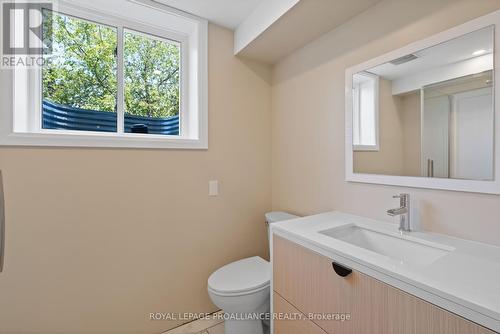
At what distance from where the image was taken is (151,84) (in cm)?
184

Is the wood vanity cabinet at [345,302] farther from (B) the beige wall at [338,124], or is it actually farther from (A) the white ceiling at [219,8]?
(A) the white ceiling at [219,8]

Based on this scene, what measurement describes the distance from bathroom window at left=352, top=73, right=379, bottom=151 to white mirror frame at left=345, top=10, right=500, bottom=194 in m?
0.03

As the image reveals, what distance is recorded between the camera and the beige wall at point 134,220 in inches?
51.4

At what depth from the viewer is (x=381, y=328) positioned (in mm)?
782

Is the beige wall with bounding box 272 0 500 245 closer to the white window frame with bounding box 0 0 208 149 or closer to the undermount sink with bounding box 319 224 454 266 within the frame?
the undermount sink with bounding box 319 224 454 266

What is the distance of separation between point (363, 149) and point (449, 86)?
488mm

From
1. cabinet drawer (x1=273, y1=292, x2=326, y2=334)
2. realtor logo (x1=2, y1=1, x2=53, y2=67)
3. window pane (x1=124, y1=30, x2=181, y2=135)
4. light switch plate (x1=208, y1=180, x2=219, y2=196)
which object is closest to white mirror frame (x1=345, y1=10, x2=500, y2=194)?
cabinet drawer (x1=273, y1=292, x2=326, y2=334)

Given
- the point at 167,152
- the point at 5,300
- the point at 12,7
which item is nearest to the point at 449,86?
the point at 167,152

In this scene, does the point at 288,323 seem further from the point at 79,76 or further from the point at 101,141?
the point at 79,76

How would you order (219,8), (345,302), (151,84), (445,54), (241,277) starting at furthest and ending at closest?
(151,84) → (219,8) → (241,277) → (445,54) → (345,302)

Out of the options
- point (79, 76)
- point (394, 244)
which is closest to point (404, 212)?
point (394, 244)

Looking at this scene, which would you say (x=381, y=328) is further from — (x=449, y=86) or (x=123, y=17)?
(x=123, y=17)

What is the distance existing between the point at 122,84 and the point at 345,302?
1.86m

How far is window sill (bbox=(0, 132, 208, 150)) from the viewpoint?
4.19 ft
